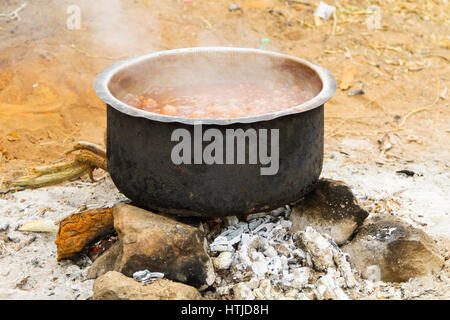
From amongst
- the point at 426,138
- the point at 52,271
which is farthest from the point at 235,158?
the point at 426,138

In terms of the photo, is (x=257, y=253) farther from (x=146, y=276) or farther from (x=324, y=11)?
(x=324, y=11)

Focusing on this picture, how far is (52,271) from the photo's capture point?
11.0ft

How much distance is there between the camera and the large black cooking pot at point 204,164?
2987mm

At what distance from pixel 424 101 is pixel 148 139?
4.36m

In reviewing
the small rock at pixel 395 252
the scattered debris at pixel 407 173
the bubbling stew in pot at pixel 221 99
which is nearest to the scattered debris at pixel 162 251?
the bubbling stew in pot at pixel 221 99

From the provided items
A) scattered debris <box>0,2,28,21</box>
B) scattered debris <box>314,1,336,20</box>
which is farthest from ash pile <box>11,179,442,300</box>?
scattered debris <box>314,1,336,20</box>

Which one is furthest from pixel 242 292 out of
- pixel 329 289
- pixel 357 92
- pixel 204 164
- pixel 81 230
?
pixel 357 92

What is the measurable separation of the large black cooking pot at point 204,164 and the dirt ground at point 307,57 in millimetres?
921

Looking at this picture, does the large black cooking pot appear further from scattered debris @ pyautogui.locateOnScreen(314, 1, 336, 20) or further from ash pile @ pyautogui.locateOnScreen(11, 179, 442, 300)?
scattered debris @ pyautogui.locateOnScreen(314, 1, 336, 20)

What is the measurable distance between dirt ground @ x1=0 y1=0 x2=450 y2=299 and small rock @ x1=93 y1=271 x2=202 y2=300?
697mm

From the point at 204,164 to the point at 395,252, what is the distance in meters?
1.32

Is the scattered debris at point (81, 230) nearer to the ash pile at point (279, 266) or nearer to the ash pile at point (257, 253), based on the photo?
the ash pile at point (257, 253)

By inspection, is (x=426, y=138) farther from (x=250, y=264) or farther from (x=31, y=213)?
(x=31, y=213)

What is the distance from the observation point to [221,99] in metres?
3.79
